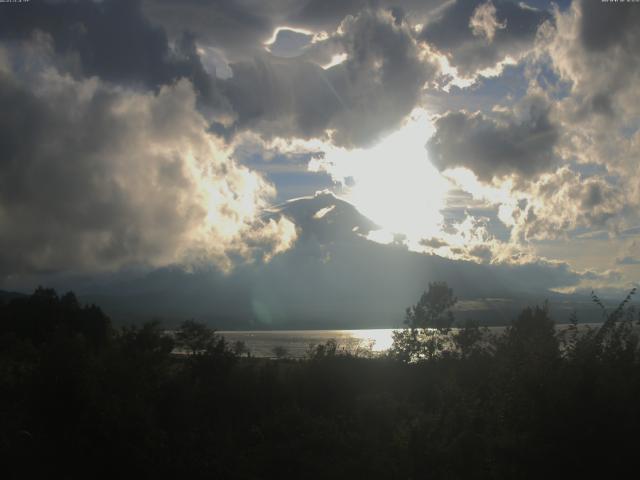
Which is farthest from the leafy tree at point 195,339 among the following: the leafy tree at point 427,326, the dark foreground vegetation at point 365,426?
the dark foreground vegetation at point 365,426

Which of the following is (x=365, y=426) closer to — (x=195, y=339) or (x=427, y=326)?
(x=195, y=339)

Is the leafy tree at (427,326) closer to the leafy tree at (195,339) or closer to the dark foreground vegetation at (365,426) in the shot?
the leafy tree at (195,339)

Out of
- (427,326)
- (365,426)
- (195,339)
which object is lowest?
(365,426)

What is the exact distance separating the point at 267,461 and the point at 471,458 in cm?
825

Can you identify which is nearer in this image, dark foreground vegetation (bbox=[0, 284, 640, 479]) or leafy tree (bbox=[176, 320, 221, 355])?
dark foreground vegetation (bbox=[0, 284, 640, 479])

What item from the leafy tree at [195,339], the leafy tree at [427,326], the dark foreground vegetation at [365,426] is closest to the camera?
the dark foreground vegetation at [365,426]

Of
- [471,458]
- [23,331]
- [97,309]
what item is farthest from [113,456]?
[97,309]

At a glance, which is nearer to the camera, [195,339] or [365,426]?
[365,426]

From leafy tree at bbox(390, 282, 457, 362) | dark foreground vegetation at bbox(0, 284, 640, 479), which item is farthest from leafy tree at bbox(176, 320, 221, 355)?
dark foreground vegetation at bbox(0, 284, 640, 479)

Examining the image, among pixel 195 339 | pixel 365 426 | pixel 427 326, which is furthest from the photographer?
pixel 427 326

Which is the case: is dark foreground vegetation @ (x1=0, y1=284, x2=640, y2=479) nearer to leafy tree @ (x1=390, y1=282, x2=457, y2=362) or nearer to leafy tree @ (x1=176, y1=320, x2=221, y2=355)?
leafy tree @ (x1=176, y1=320, x2=221, y2=355)

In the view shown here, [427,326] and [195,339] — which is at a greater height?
[427,326]

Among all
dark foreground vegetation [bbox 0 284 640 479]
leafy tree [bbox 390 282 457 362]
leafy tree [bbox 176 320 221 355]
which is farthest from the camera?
leafy tree [bbox 390 282 457 362]

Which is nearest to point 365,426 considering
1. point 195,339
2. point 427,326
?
point 195,339
